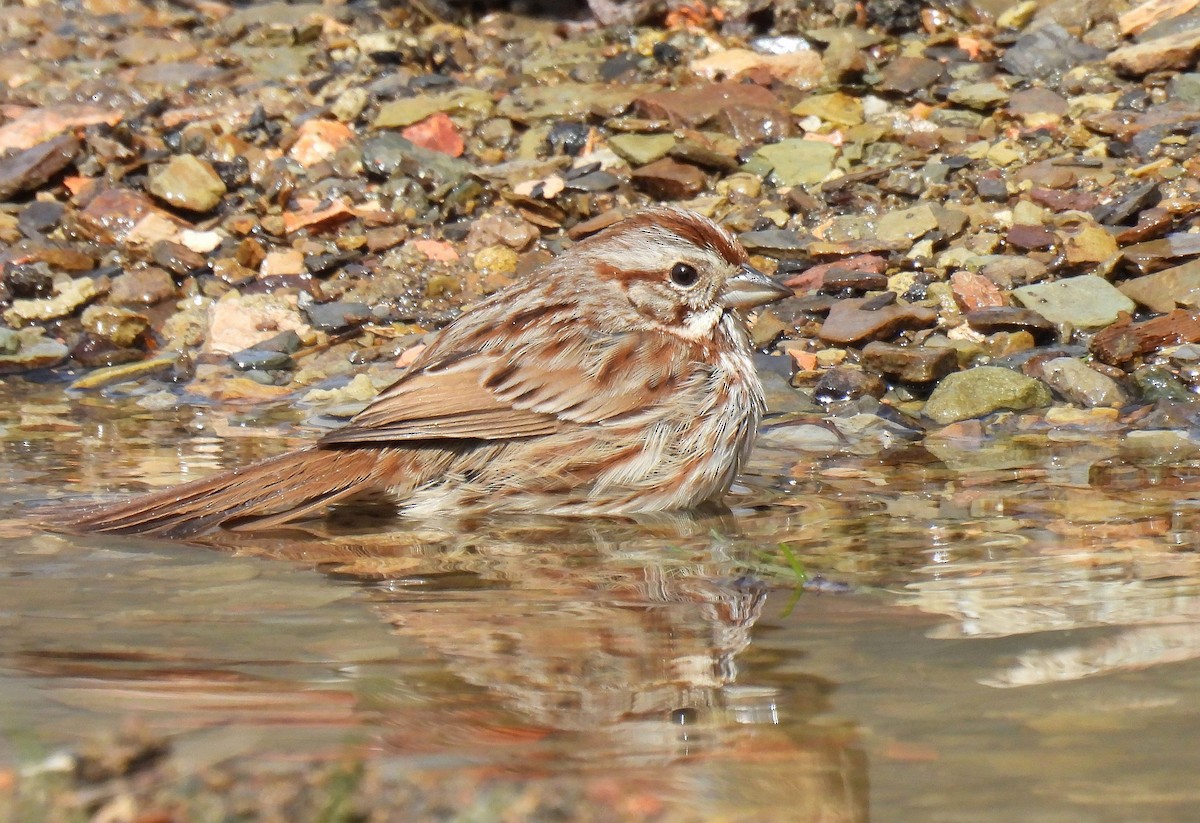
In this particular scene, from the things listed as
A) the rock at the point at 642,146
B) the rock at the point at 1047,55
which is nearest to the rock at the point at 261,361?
the rock at the point at 642,146

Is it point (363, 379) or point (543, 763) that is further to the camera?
point (363, 379)

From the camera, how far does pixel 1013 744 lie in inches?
84.8

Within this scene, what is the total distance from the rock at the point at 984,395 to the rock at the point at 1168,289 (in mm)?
688

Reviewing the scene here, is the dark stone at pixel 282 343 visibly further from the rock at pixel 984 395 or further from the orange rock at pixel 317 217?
the rock at pixel 984 395

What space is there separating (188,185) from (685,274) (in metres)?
3.15

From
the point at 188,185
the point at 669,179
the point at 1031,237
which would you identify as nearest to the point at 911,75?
the point at 669,179

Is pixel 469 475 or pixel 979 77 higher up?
pixel 979 77

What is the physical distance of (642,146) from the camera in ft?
22.8

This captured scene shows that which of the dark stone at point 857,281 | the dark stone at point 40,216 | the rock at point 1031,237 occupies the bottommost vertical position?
the dark stone at point 857,281

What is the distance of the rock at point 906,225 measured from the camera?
624 centimetres

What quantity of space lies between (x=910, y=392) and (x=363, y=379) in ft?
6.73

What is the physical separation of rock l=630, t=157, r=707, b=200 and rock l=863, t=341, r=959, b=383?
5.06 feet

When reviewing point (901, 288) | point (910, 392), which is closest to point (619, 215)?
point (901, 288)

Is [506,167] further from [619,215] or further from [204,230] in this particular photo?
[204,230]
